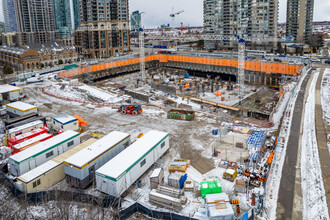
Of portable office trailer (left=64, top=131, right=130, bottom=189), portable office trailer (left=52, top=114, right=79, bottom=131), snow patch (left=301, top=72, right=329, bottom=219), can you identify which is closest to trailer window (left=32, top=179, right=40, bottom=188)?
portable office trailer (left=64, top=131, right=130, bottom=189)

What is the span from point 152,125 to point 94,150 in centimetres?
1089

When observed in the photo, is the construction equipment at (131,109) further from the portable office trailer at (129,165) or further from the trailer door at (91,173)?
the trailer door at (91,173)

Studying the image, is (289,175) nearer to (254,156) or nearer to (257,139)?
(254,156)

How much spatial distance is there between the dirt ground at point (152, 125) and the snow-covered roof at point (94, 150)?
4836 millimetres

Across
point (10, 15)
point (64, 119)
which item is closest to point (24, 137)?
point (64, 119)

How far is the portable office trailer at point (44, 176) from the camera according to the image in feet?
58.2

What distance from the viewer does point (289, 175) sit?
741 inches

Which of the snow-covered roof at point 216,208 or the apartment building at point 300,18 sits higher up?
the apartment building at point 300,18

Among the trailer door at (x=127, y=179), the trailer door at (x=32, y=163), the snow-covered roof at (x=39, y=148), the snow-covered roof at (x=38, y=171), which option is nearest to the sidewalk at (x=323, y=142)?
the trailer door at (x=127, y=179)

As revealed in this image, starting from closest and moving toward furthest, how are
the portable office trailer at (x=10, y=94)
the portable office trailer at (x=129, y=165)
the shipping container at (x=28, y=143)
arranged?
the portable office trailer at (x=129, y=165) < the shipping container at (x=28, y=143) < the portable office trailer at (x=10, y=94)

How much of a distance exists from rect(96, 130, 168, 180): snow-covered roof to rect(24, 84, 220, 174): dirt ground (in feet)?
8.68

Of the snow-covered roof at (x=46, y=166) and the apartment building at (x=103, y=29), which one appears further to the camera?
the apartment building at (x=103, y=29)

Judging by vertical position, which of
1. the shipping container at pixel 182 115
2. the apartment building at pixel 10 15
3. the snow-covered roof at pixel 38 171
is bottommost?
the snow-covered roof at pixel 38 171

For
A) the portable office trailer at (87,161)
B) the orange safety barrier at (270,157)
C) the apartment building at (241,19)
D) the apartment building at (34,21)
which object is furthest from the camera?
the apartment building at (34,21)
